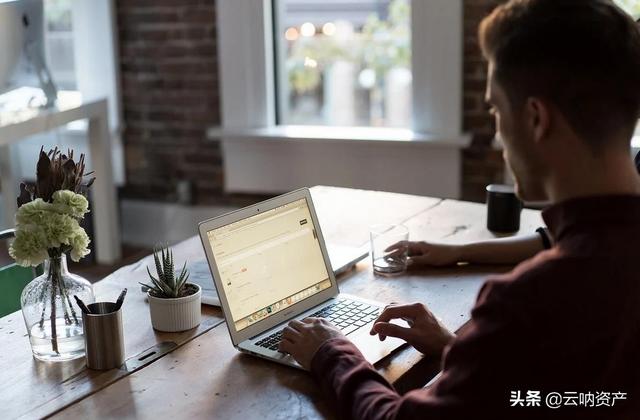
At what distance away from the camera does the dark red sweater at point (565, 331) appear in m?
1.12

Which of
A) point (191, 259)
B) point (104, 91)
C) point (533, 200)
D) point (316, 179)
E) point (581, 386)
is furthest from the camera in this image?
point (104, 91)

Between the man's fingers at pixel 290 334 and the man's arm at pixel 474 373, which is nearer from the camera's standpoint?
the man's arm at pixel 474 373

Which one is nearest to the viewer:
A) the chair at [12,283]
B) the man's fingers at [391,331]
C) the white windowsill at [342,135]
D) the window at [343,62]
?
the man's fingers at [391,331]

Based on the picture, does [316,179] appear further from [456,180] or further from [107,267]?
[107,267]

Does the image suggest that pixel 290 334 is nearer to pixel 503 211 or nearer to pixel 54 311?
pixel 54 311

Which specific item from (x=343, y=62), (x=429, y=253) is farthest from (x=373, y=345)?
(x=343, y=62)

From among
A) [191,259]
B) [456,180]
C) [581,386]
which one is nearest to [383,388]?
[581,386]

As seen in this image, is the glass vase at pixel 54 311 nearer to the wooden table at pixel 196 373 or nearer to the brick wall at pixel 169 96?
the wooden table at pixel 196 373

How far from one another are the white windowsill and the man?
2.54 metres

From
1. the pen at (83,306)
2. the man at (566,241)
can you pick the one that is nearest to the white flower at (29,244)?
the pen at (83,306)

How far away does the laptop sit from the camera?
5.36ft

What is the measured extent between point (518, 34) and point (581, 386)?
47 centimetres

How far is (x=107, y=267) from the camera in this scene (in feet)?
13.7

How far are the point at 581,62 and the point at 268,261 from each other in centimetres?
81
